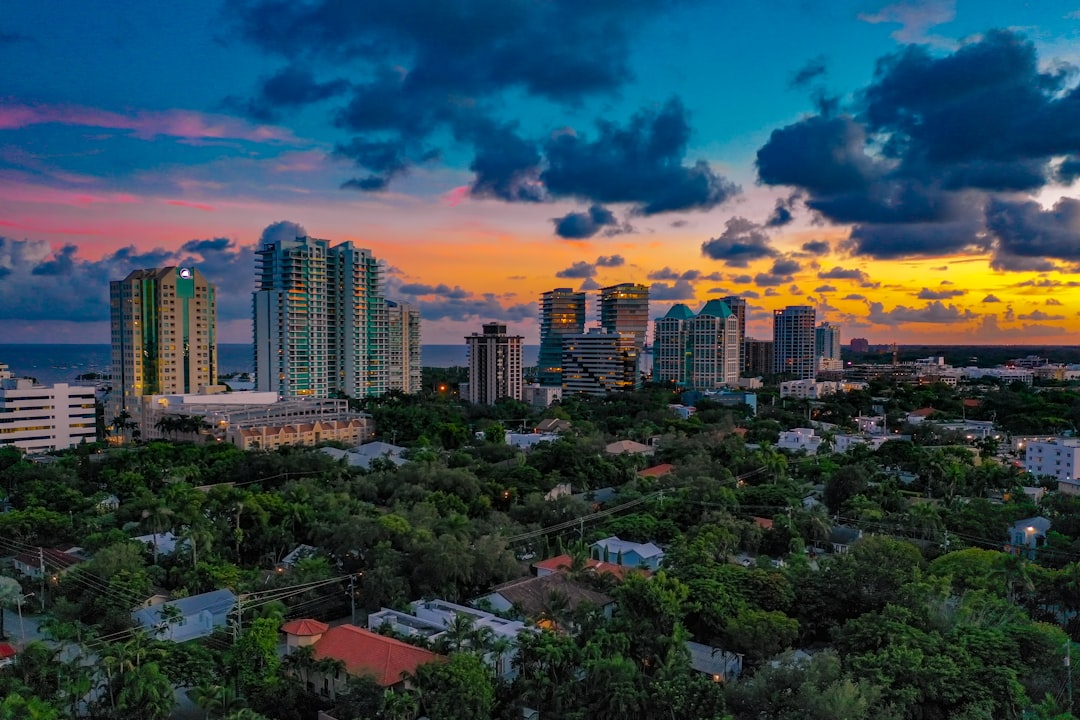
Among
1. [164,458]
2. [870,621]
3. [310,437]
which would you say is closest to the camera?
[870,621]

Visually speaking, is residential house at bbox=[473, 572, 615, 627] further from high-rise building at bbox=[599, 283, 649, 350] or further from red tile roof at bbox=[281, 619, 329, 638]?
high-rise building at bbox=[599, 283, 649, 350]

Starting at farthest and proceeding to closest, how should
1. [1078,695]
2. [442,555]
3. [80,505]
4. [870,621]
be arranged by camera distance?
[80,505] < [442,555] < [870,621] < [1078,695]

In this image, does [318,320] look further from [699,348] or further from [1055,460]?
[1055,460]

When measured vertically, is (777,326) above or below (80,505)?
above

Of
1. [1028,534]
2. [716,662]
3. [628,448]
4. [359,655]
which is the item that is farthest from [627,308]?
[359,655]

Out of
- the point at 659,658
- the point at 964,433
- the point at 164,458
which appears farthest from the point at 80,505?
the point at 964,433

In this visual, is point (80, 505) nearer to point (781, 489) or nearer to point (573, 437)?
point (573, 437)

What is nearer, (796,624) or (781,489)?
(796,624)

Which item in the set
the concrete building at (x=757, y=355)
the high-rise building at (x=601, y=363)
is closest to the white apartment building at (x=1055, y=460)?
the high-rise building at (x=601, y=363)
